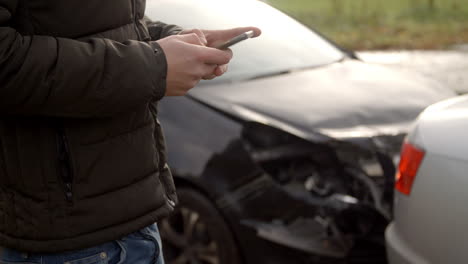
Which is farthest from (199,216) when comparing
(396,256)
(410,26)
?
(410,26)

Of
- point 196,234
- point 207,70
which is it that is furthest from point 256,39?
point 207,70

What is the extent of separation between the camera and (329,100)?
3887mm

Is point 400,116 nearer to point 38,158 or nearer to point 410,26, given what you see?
point 38,158

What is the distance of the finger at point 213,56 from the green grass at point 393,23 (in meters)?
9.98

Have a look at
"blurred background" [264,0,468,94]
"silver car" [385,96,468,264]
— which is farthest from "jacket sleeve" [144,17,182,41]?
"blurred background" [264,0,468,94]

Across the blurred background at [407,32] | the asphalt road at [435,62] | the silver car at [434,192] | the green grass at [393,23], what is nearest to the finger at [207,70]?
the silver car at [434,192]

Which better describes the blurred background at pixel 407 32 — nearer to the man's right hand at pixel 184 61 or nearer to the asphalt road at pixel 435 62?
the asphalt road at pixel 435 62

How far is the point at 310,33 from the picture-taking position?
15.5 ft

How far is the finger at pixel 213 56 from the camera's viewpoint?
1.49 m

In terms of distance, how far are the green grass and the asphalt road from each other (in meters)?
0.62

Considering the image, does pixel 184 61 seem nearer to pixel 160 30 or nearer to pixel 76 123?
pixel 76 123

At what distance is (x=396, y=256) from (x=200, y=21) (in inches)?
73.0

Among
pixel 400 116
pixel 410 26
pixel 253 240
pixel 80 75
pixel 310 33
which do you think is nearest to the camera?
pixel 80 75

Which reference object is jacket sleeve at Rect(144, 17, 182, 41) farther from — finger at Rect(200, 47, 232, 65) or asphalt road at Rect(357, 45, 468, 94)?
asphalt road at Rect(357, 45, 468, 94)
